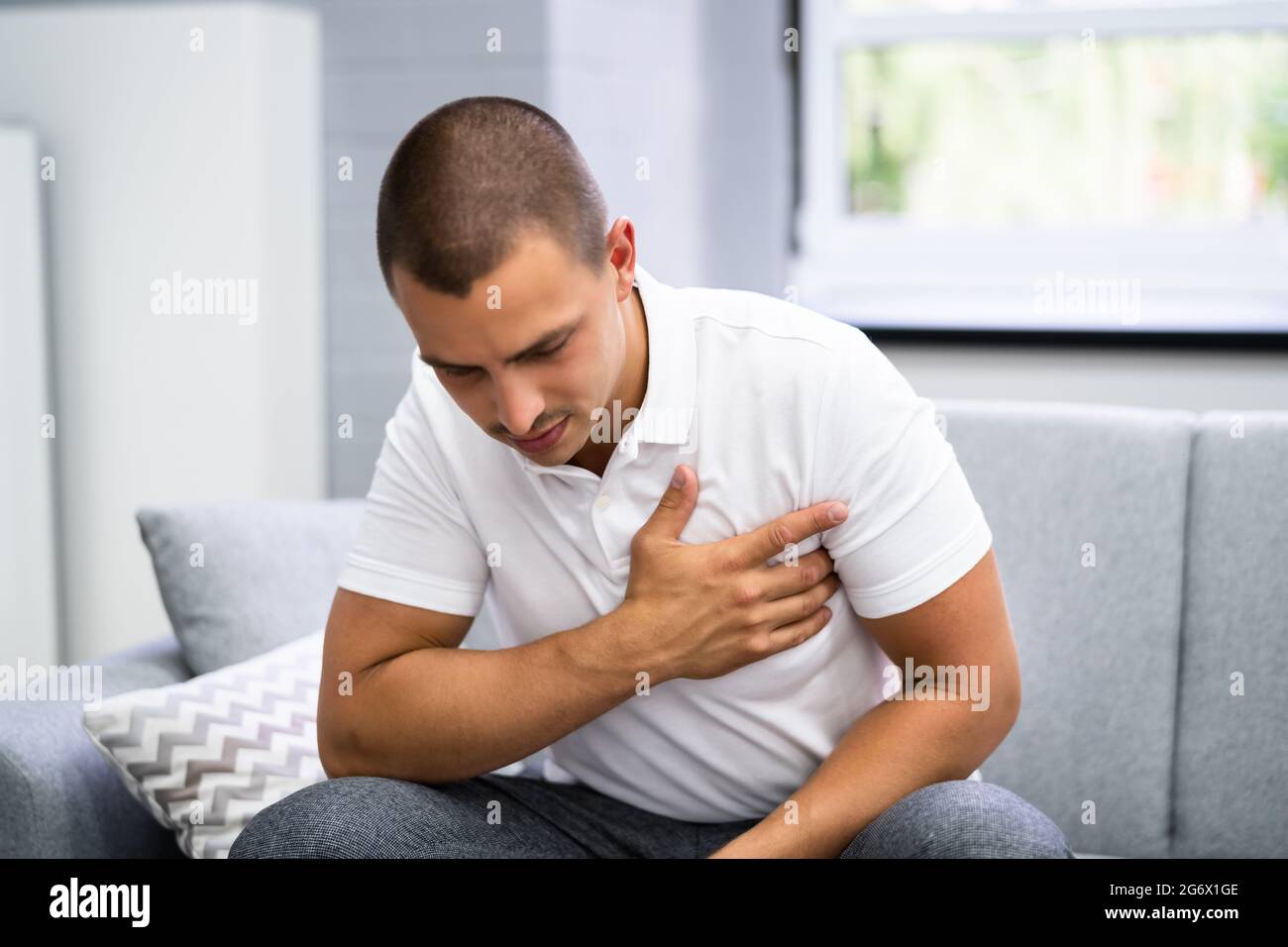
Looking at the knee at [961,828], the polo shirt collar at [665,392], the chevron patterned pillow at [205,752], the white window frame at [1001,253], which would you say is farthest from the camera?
the white window frame at [1001,253]

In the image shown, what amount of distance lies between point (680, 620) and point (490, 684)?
20 cm

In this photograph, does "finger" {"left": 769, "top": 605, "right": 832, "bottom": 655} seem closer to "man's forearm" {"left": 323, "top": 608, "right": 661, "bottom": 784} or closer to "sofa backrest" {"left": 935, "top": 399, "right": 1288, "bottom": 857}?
"man's forearm" {"left": 323, "top": 608, "right": 661, "bottom": 784}

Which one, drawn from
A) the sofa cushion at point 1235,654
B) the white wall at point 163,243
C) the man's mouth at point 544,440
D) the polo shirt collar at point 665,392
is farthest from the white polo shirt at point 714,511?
the white wall at point 163,243

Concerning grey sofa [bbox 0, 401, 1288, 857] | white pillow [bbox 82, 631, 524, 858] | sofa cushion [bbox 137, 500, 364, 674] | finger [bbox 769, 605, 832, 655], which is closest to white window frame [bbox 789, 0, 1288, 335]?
grey sofa [bbox 0, 401, 1288, 857]

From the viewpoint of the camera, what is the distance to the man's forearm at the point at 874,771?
1.30m

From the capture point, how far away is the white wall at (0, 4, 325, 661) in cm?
242

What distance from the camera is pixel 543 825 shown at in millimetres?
1461

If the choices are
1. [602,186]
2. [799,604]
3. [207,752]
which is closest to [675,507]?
[799,604]

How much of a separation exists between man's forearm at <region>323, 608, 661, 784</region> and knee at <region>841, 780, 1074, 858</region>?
263 mm

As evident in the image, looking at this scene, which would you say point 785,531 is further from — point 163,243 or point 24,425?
point 24,425

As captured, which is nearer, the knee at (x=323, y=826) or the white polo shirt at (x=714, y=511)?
the knee at (x=323, y=826)

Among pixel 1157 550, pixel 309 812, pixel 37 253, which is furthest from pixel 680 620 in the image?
pixel 37 253

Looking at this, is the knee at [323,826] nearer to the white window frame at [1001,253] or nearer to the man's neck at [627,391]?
the man's neck at [627,391]

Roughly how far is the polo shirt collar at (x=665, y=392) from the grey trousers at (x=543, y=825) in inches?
14.1
